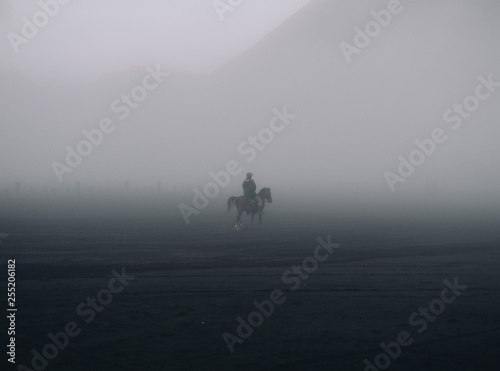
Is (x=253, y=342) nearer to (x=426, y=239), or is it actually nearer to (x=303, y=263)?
(x=303, y=263)

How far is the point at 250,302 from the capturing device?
9.80m

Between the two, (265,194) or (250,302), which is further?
(265,194)

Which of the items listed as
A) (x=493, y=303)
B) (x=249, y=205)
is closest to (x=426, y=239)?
(x=249, y=205)

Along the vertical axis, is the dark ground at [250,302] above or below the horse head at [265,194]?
below

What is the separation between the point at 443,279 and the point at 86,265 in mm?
8591

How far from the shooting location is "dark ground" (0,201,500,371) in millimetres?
6965

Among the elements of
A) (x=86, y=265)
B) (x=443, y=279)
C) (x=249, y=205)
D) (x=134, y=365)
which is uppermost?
(x=249, y=205)

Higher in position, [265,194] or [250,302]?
[265,194]

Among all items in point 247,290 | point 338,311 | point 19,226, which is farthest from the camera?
point 19,226

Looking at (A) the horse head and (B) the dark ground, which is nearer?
(B) the dark ground

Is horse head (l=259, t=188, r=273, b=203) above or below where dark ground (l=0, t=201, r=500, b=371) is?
above

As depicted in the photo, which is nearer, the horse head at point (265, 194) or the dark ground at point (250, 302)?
the dark ground at point (250, 302)

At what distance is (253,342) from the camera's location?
7.58 metres

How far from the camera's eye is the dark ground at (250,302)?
274 inches
